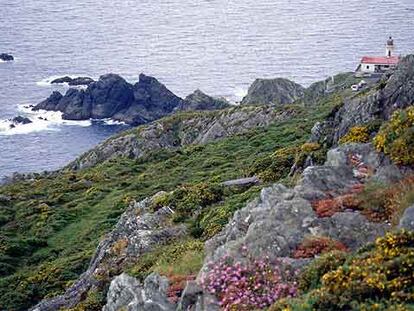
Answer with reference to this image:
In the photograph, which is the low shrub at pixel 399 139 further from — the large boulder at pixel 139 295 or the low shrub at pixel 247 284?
the large boulder at pixel 139 295

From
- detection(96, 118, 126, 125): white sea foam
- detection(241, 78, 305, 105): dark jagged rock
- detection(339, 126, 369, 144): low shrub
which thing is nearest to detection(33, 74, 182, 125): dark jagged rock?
detection(96, 118, 126, 125): white sea foam

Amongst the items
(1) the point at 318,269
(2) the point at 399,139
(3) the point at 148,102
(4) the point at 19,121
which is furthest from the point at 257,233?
(3) the point at 148,102

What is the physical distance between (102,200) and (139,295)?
3331 cm

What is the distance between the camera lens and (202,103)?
120 meters

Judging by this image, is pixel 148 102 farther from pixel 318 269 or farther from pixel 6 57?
pixel 318 269

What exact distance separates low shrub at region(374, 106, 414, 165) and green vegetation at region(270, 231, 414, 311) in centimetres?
503

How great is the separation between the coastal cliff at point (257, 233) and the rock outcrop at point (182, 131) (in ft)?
69.3

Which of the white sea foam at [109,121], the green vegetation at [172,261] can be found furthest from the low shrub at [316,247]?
the white sea foam at [109,121]

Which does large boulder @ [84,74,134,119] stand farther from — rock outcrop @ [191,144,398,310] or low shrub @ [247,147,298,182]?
rock outcrop @ [191,144,398,310]

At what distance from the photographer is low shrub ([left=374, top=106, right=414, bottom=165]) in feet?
58.4

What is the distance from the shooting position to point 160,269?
18.1 m

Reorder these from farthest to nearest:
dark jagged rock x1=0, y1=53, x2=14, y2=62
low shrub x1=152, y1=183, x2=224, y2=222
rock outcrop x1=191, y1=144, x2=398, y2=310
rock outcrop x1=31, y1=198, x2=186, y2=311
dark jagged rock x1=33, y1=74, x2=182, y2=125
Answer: dark jagged rock x1=0, y1=53, x2=14, y2=62 < dark jagged rock x1=33, y1=74, x2=182, y2=125 < low shrub x1=152, y1=183, x2=224, y2=222 < rock outcrop x1=31, y1=198, x2=186, y2=311 < rock outcrop x1=191, y1=144, x2=398, y2=310

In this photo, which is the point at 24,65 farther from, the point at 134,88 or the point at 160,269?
the point at 160,269

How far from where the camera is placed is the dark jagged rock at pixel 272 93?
367ft
